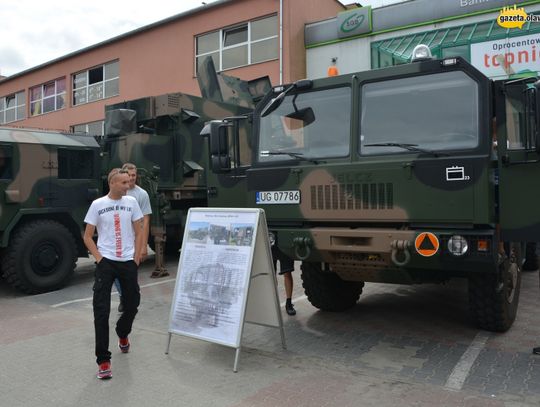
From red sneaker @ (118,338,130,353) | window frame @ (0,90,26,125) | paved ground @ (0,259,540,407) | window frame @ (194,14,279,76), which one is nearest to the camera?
paved ground @ (0,259,540,407)

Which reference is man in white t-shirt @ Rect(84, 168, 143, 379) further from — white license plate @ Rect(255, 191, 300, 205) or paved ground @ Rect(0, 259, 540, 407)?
white license plate @ Rect(255, 191, 300, 205)

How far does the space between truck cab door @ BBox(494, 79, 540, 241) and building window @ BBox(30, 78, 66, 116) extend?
84.7ft

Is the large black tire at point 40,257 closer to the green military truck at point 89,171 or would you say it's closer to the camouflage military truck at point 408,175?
the green military truck at point 89,171

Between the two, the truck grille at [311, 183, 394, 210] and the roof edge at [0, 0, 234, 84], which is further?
the roof edge at [0, 0, 234, 84]

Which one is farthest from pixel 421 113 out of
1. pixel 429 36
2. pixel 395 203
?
pixel 429 36

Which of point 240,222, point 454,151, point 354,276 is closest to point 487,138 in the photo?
point 454,151

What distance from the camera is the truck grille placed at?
4277 millimetres

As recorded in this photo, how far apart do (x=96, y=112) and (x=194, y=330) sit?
71.5 feet

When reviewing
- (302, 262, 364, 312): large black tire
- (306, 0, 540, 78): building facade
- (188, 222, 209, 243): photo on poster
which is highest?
(306, 0, 540, 78): building facade

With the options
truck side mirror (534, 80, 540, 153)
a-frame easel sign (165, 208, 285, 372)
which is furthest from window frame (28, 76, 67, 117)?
truck side mirror (534, 80, 540, 153)

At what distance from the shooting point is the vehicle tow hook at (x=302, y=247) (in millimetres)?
4605

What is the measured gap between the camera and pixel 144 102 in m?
10.1

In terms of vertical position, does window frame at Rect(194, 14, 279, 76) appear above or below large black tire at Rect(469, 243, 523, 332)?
above

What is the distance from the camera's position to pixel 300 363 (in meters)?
4.28
